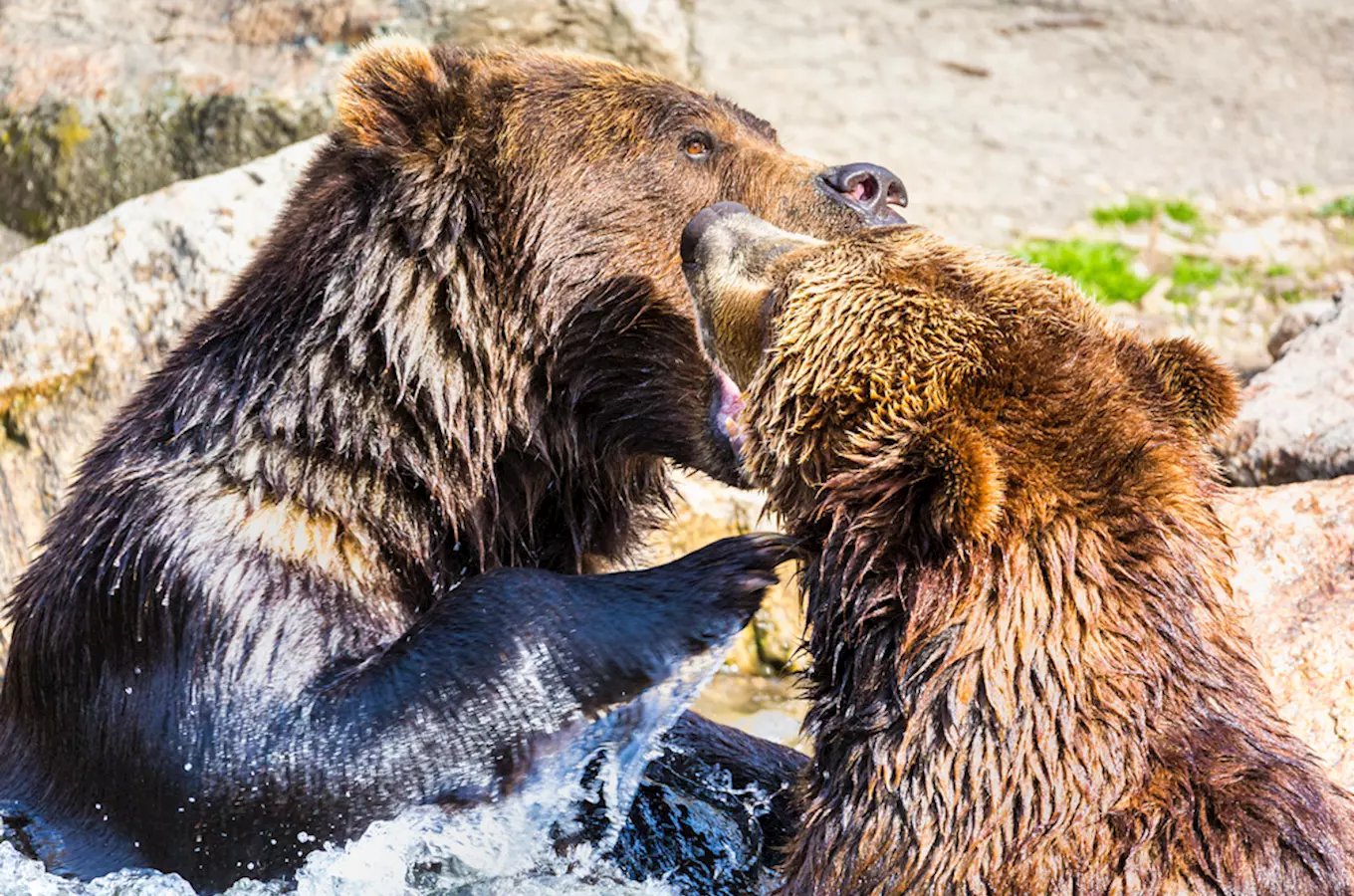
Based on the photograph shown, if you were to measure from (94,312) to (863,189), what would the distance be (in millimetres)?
3688

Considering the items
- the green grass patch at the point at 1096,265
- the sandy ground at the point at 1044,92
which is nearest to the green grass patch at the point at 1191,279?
the green grass patch at the point at 1096,265

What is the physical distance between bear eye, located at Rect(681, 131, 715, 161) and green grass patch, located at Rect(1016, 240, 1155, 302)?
215 inches

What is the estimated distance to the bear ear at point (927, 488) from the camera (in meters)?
3.01

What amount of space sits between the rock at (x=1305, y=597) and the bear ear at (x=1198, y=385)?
3.72 feet

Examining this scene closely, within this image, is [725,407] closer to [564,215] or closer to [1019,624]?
[564,215]

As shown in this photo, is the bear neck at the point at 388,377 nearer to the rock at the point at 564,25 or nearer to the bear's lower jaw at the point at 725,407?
the bear's lower jaw at the point at 725,407

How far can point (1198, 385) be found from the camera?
11.2ft

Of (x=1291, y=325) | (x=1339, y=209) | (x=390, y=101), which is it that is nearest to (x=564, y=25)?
(x=1291, y=325)

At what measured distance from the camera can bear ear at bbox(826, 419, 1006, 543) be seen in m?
3.01

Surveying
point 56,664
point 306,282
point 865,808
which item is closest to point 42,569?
point 56,664

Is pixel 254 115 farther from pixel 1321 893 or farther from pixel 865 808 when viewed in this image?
pixel 1321 893

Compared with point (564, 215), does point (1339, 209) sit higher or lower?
higher

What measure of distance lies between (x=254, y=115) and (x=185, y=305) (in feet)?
6.06

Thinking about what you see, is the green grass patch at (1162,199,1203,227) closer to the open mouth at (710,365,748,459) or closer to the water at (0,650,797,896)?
the open mouth at (710,365,748,459)
